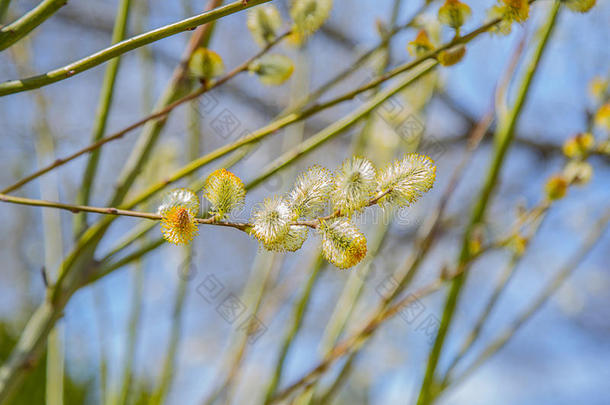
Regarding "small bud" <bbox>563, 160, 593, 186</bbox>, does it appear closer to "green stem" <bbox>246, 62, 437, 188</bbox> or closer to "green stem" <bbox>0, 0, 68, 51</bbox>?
"green stem" <bbox>246, 62, 437, 188</bbox>

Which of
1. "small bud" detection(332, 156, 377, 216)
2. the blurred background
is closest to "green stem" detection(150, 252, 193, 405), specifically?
the blurred background

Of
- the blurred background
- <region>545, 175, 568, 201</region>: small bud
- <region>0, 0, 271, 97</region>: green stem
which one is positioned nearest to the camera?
<region>0, 0, 271, 97</region>: green stem

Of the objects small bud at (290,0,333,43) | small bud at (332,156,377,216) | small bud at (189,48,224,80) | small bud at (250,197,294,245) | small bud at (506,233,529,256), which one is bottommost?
small bud at (506,233,529,256)

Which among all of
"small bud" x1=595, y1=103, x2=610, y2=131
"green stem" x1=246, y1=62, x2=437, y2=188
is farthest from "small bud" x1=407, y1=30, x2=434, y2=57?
"small bud" x1=595, y1=103, x2=610, y2=131

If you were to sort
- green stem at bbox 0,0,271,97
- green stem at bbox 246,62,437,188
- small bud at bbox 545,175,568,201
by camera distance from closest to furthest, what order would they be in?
1. green stem at bbox 0,0,271,97
2. green stem at bbox 246,62,437,188
3. small bud at bbox 545,175,568,201

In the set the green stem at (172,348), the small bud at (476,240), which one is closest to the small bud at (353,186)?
the small bud at (476,240)

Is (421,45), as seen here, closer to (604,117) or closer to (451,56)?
(451,56)

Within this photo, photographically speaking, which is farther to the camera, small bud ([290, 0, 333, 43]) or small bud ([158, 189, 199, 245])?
small bud ([290, 0, 333, 43])

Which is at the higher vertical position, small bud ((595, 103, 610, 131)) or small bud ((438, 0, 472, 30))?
small bud ((438, 0, 472, 30))

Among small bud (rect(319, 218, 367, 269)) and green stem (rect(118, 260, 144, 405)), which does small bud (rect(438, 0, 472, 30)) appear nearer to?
small bud (rect(319, 218, 367, 269))
